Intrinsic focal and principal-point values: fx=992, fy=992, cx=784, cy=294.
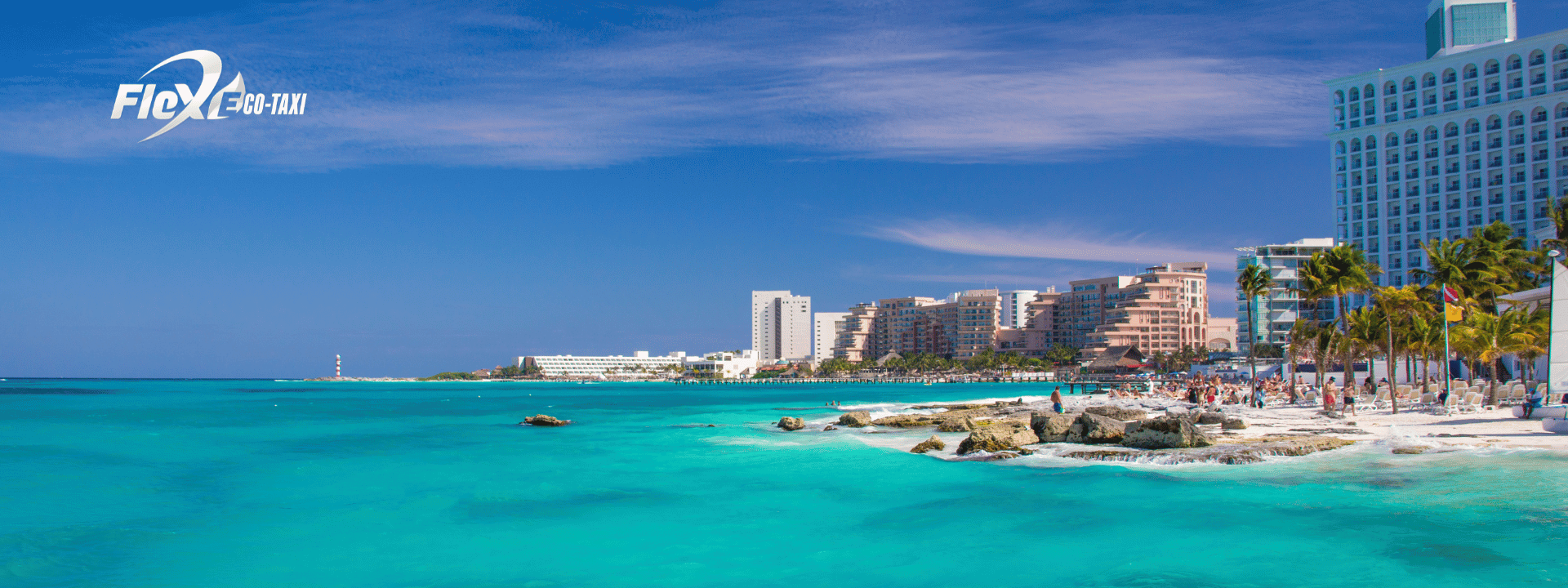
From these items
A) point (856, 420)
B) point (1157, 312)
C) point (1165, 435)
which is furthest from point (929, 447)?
point (1157, 312)

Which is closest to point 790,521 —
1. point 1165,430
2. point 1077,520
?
point 1077,520

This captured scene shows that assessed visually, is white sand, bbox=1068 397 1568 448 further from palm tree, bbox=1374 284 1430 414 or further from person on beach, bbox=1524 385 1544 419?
palm tree, bbox=1374 284 1430 414

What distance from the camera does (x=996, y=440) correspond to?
2922cm

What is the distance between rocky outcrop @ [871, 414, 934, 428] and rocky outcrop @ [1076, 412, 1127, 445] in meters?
13.3

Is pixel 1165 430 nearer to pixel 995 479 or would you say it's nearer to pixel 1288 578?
pixel 995 479

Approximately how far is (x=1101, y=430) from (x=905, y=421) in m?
15.4

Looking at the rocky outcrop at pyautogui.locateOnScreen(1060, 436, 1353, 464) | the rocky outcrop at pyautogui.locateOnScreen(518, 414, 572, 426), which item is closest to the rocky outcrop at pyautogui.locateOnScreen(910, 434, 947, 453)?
the rocky outcrop at pyautogui.locateOnScreen(1060, 436, 1353, 464)

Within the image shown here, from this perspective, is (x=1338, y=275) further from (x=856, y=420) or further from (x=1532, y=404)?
(x=856, y=420)

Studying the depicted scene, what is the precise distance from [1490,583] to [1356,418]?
2255 centimetres

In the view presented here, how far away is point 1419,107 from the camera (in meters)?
105

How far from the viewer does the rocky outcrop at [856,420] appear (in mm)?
44281

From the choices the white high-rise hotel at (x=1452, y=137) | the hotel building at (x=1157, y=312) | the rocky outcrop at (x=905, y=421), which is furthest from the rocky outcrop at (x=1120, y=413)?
the hotel building at (x=1157, y=312)

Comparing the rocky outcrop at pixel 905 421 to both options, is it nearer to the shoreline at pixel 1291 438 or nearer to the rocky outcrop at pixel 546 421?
the shoreline at pixel 1291 438

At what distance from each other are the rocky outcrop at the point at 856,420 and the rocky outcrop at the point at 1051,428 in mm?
12798
